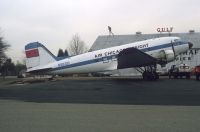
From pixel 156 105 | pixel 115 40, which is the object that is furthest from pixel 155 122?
pixel 115 40

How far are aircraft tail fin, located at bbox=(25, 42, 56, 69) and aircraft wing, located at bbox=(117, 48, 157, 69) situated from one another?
8.61 metres

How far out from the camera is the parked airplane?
33781 millimetres

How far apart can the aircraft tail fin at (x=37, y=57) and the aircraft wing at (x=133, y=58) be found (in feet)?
28.3

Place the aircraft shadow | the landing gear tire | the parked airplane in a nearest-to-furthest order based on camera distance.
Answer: the aircraft shadow → the landing gear tire → the parked airplane

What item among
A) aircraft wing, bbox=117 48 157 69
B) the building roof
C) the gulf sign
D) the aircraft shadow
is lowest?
the aircraft shadow

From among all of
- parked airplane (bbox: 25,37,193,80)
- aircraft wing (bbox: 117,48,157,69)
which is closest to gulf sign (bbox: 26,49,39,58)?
Answer: parked airplane (bbox: 25,37,193,80)

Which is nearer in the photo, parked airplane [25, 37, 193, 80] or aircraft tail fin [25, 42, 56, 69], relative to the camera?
parked airplane [25, 37, 193, 80]

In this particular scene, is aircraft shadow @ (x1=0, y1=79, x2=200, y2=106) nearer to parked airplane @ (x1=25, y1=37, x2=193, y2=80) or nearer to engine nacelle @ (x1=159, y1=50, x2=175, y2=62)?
parked airplane @ (x1=25, y1=37, x2=193, y2=80)

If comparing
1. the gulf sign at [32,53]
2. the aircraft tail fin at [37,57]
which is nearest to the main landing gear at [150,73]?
the aircraft tail fin at [37,57]

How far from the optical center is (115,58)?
119ft

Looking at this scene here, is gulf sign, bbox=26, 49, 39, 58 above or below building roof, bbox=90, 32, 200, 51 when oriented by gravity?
below

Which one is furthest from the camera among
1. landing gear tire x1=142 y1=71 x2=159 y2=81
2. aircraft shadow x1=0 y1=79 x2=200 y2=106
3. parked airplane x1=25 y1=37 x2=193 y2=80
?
parked airplane x1=25 y1=37 x2=193 y2=80

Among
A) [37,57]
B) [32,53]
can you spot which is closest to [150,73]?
[37,57]

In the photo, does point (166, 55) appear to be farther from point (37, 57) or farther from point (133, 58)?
point (37, 57)
